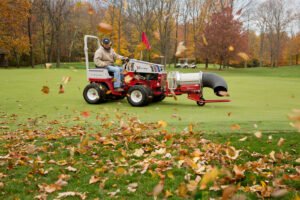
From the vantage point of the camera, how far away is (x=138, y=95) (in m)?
10.3

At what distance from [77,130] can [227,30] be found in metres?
32.7

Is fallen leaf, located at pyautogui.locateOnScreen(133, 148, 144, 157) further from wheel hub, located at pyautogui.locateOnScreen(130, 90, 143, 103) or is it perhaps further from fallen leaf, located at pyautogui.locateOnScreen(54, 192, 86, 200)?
wheel hub, located at pyautogui.locateOnScreen(130, 90, 143, 103)

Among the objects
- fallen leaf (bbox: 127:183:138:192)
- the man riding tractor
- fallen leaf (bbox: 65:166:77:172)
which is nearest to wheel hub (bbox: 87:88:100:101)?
the man riding tractor

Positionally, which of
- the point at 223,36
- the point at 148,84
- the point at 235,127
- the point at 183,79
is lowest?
the point at 235,127

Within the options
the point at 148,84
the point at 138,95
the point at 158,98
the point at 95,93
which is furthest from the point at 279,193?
the point at 95,93

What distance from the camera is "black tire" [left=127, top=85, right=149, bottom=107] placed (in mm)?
10077

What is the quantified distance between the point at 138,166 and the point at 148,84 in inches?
235

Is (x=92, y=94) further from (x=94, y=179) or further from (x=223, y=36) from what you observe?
(x=223, y=36)

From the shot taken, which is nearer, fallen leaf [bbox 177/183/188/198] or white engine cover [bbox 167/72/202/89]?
fallen leaf [bbox 177/183/188/198]

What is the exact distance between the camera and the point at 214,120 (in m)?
7.66

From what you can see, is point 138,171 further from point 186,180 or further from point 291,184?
point 291,184

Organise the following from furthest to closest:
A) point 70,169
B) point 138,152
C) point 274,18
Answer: point 274,18 < point 138,152 < point 70,169

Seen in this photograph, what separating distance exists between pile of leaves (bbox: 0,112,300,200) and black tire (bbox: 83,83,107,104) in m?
4.46

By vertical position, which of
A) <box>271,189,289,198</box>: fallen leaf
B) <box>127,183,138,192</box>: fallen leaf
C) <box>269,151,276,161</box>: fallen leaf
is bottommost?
<box>127,183,138,192</box>: fallen leaf
